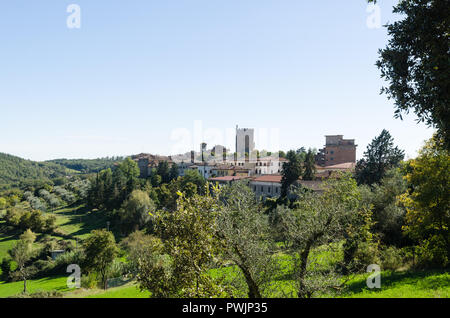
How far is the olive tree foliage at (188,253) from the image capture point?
8.09 meters

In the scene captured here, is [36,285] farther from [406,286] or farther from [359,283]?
[406,286]

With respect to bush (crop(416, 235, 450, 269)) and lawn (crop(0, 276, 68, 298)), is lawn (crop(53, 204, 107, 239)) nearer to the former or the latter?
lawn (crop(0, 276, 68, 298))

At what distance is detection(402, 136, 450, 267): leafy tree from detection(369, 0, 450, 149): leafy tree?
27.4 ft

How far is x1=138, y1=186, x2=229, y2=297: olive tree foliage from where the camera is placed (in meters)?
8.09

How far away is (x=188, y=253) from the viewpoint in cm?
834

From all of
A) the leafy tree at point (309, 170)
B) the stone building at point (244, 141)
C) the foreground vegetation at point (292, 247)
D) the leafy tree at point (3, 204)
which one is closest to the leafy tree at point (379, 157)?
the foreground vegetation at point (292, 247)

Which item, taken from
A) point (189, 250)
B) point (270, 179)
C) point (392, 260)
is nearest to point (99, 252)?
→ point (392, 260)

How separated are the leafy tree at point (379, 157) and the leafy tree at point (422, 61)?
45.2m

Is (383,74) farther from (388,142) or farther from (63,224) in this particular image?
(63,224)

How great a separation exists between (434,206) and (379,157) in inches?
1578

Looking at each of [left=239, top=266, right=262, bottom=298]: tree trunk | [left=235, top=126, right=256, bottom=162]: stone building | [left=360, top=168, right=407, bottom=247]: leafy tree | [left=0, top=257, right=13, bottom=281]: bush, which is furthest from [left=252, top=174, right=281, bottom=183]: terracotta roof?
[left=235, top=126, right=256, bottom=162]: stone building

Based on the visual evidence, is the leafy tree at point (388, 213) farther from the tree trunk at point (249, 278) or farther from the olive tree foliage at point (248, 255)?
the tree trunk at point (249, 278)
